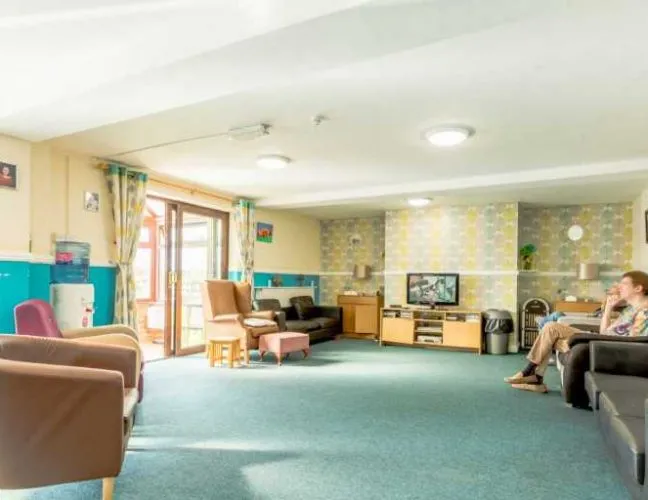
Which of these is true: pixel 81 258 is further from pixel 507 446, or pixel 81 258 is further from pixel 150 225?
pixel 507 446

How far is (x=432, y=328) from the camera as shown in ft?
25.0

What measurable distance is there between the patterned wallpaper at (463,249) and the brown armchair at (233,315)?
2.87 m

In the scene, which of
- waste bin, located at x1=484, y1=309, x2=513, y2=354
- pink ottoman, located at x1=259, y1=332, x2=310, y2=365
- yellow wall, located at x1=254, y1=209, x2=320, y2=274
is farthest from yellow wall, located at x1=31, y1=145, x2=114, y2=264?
waste bin, located at x1=484, y1=309, x2=513, y2=354

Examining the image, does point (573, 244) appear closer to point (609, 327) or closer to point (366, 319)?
point (366, 319)

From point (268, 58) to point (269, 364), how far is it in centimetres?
416

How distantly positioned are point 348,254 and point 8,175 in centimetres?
649

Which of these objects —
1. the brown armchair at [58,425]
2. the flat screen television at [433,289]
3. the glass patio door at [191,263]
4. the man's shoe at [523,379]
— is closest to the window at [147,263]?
the glass patio door at [191,263]

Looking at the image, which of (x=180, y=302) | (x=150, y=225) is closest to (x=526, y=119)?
(x=180, y=302)

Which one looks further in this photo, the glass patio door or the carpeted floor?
the glass patio door

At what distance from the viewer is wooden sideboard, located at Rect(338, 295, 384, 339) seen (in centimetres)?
861

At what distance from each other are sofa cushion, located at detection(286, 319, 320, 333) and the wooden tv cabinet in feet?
3.72

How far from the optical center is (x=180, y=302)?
654 cm

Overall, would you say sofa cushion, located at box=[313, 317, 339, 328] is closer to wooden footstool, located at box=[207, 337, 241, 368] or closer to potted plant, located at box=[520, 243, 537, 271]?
wooden footstool, located at box=[207, 337, 241, 368]

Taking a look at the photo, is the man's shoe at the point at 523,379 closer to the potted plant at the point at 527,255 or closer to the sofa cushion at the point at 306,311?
the potted plant at the point at 527,255
